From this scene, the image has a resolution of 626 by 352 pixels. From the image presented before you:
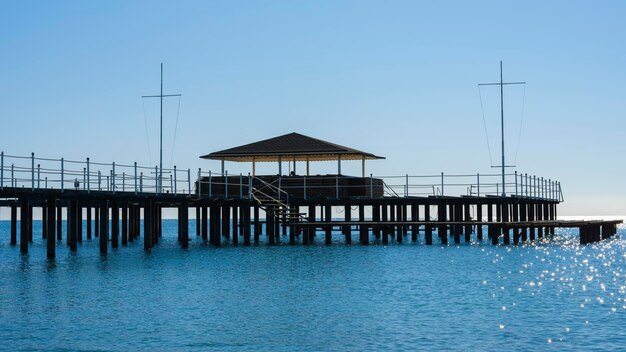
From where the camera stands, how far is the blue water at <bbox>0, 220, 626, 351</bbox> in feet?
64.6

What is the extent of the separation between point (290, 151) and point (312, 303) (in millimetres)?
23588

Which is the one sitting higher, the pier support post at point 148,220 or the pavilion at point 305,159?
the pavilion at point 305,159

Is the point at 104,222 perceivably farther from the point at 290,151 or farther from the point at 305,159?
the point at 305,159

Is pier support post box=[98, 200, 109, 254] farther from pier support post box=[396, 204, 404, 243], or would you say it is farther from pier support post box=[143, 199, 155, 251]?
pier support post box=[396, 204, 404, 243]

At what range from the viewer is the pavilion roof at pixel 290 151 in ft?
159

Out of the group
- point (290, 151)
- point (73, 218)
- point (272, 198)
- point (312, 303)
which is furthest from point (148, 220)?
point (312, 303)

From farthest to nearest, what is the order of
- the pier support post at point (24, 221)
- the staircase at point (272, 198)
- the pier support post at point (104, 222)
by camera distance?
1. the staircase at point (272, 198)
2. the pier support post at point (24, 221)
3. the pier support post at point (104, 222)

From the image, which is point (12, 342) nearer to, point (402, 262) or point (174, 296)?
point (174, 296)

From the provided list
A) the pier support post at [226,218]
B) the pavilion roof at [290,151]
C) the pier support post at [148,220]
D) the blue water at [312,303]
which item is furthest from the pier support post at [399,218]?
the pier support post at [148,220]

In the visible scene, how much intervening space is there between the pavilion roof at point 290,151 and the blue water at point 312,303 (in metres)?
7.55

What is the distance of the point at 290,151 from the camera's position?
48719mm

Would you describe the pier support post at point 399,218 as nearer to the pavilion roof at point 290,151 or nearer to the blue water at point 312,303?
the pavilion roof at point 290,151

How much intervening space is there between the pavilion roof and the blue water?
755 cm

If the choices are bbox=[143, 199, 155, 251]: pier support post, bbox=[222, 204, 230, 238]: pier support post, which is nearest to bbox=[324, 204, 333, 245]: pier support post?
bbox=[222, 204, 230, 238]: pier support post
